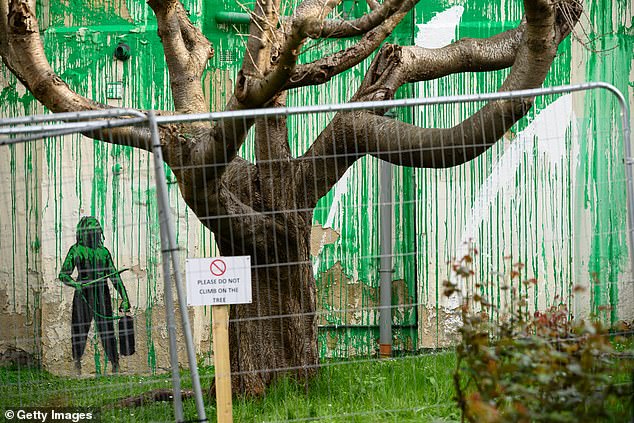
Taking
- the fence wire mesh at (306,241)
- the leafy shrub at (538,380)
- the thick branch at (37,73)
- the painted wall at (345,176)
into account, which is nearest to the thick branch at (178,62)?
the fence wire mesh at (306,241)

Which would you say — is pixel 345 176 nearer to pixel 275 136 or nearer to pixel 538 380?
pixel 275 136

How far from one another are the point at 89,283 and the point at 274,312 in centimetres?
223

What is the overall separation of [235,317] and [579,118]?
4535 mm

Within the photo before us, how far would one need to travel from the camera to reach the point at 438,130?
6.18 metres

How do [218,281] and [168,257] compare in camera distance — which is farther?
[218,281]

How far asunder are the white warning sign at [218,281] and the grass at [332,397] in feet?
2.92

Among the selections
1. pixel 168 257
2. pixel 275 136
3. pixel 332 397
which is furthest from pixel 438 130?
pixel 168 257

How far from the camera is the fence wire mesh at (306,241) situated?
19.8 ft

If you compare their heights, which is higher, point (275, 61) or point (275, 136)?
point (275, 61)

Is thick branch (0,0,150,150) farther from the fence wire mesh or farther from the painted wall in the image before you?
the painted wall

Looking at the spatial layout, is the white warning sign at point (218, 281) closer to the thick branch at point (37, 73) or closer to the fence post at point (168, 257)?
the fence post at point (168, 257)

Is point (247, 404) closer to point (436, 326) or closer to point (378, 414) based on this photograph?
point (378, 414)

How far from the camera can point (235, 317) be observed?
270 inches

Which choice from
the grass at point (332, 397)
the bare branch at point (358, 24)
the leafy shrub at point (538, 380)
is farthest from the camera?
the grass at point (332, 397)
